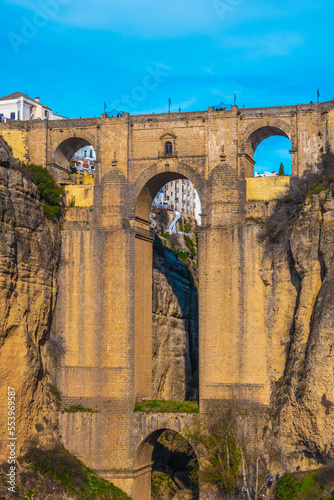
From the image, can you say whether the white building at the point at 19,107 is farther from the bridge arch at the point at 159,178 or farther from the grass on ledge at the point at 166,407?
the grass on ledge at the point at 166,407

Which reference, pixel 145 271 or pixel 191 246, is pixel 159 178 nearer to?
pixel 145 271

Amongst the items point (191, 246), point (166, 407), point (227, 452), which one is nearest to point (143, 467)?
point (166, 407)

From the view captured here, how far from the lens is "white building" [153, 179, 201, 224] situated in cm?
9244

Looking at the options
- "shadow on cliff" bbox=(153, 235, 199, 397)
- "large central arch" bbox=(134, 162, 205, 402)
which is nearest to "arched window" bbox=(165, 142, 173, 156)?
"large central arch" bbox=(134, 162, 205, 402)

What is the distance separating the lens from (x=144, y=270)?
41.2 meters

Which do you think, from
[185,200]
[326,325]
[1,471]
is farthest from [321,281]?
[185,200]

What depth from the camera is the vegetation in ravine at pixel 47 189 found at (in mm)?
40312

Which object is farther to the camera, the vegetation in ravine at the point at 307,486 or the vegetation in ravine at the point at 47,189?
the vegetation in ravine at the point at 47,189

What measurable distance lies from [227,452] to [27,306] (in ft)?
37.5

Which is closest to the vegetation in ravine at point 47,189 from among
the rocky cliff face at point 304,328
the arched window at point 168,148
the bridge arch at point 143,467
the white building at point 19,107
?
the arched window at point 168,148

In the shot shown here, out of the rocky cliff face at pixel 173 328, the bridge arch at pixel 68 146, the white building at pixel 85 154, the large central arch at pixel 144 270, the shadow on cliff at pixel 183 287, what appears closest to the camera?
the large central arch at pixel 144 270

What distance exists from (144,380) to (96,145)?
40.8 ft

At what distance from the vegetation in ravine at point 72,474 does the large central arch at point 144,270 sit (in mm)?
4216

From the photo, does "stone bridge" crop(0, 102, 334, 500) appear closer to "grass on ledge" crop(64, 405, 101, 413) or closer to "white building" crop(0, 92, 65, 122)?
"grass on ledge" crop(64, 405, 101, 413)
